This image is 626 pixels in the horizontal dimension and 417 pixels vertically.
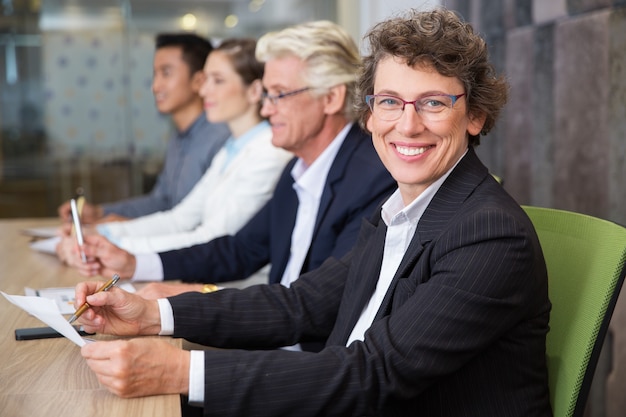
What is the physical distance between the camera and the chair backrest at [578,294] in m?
1.51

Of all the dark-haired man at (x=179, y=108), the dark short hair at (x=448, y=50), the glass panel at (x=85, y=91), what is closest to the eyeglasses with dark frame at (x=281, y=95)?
the dark short hair at (x=448, y=50)

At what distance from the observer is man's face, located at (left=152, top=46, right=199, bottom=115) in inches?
170

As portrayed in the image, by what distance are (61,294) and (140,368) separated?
2.98ft

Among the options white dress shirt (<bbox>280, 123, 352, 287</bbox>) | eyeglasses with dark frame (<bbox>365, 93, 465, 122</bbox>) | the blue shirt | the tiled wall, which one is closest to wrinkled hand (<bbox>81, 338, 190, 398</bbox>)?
eyeglasses with dark frame (<bbox>365, 93, 465, 122</bbox>)

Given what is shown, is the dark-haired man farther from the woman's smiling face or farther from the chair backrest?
the chair backrest

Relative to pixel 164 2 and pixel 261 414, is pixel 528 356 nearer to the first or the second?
pixel 261 414

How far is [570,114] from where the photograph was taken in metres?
2.83

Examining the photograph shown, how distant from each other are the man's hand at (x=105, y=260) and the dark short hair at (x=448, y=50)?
1107 millimetres

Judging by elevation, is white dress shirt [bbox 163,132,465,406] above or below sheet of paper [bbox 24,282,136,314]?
above

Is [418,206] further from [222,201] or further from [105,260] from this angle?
[222,201]

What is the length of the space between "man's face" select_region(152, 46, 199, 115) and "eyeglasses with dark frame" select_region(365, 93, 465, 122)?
2.76 metres

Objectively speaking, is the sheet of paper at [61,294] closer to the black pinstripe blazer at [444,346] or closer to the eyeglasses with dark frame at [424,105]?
the black pinstripe blazer at [444,346]

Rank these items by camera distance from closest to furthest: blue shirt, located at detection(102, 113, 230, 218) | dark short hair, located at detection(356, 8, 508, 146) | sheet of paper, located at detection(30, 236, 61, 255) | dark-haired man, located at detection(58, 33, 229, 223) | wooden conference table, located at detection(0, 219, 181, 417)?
wooden conference table, located at detection(0, 219, 181, 417), dark short hair, located at detection(356, 8, 508, 146), sheet of paper, located at detection(30, 236, 61, 255), blue shirt, located at detection(102, 113, 230, 218), dark-haired man, located at detection(58, 33, 229, 223)

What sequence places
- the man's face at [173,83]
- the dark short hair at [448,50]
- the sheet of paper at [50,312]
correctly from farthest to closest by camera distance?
the man's face at [173,83], the dark short hair at [448,50], the sheet of paper at [50,312]
